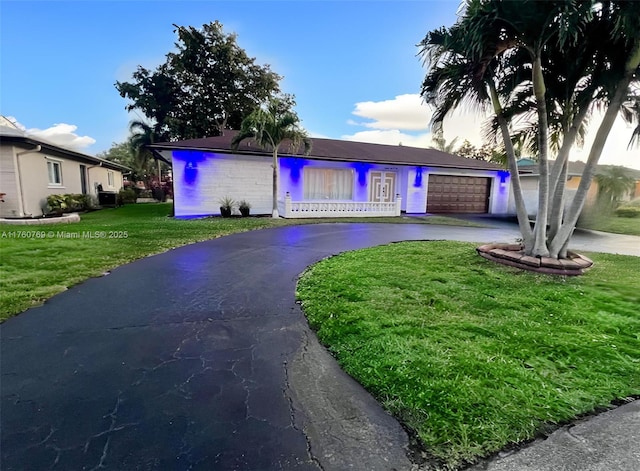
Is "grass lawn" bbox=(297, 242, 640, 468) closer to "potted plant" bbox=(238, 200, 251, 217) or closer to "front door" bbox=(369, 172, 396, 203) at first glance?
"potted plant" bbox=(238, 200, 251, 217)

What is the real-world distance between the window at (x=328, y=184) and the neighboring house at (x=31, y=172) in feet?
37.7

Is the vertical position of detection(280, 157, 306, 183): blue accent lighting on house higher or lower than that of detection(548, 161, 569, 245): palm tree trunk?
higher

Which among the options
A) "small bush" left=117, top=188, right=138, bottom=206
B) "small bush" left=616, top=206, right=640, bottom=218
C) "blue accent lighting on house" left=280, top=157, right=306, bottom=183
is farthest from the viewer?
"small bush" left=117, top=188, right=138, bottom=206

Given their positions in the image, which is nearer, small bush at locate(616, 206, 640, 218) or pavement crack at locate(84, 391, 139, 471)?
pavement crack at locate(84, 391, 139, 471)

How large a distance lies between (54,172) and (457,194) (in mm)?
21848

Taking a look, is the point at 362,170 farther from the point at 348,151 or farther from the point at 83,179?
the point at 83,179

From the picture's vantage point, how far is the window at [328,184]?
664 inches

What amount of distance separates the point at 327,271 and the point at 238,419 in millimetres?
3746

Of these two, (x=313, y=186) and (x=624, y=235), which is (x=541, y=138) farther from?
(x=313, y=186)

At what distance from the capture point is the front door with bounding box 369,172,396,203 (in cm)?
1834

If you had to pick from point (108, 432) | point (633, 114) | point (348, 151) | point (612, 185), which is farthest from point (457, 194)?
point (108, 432)

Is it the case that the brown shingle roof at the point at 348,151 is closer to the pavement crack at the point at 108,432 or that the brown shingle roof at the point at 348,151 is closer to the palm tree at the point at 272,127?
the palm tree at the point at 272,127

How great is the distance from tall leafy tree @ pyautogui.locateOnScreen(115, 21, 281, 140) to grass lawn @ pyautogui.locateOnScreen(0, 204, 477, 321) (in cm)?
1999

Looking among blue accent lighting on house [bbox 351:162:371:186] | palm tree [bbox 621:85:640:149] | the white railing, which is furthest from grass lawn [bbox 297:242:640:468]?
blue accent lighting on house [bbox 351:162:371:186]
